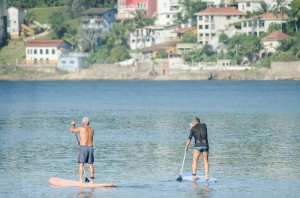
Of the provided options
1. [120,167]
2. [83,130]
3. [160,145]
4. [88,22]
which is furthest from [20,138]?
[88,22]

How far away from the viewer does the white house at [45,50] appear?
18075 centimetres

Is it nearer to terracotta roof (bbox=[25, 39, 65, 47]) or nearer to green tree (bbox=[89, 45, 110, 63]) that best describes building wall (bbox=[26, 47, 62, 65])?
terracotta roof (bbox=[25, 39, 65, 47])

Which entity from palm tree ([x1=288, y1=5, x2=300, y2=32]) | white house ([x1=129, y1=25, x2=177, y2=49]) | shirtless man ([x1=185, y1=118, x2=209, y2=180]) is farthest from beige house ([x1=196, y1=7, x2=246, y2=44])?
shirtless man ([x1=185, y1=118, x2=209, y2=180])

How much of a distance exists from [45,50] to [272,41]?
3920cm

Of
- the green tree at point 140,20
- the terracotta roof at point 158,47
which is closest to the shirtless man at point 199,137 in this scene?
the terracotta roof at point 158,47

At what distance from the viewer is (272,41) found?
159750mm

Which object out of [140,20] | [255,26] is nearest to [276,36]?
[255,26]

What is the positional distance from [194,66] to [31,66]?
29.3 meters

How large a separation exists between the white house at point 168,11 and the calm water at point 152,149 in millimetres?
95944

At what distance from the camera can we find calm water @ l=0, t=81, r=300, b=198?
119 ft

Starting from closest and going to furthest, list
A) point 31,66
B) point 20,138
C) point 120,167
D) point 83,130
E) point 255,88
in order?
1. point 83,130
2. point 120,167
3. point 20,138
4. point 255,88
5. point 31,66

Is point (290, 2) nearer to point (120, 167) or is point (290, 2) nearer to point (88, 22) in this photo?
point (88, 22)

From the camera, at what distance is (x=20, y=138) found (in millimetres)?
55562

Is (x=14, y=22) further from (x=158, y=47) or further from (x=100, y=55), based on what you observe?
(x=158, y=47)
